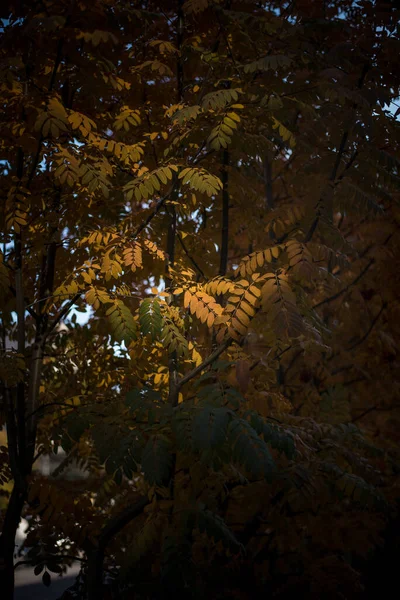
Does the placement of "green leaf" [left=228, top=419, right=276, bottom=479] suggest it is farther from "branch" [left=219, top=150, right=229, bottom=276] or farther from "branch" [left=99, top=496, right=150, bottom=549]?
"branch" [left=219, top=150, right=229, bottom=276]

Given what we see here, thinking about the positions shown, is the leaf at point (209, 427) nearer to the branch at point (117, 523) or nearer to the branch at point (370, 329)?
the branch at point (117, 523)

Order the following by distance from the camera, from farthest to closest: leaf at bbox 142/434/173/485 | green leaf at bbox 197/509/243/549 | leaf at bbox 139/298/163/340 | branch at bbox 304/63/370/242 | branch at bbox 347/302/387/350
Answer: branch at bbox 347/302/387/350 < branch at bbox 304/63/370/242 < leaf at bbox 139/298/163/340 < green leaf at bbox 197/509/243/549 < leaf at bbox 142/434/173/485

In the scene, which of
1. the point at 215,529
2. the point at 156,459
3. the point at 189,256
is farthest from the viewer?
the point at 189,256

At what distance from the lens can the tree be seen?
2887 mm

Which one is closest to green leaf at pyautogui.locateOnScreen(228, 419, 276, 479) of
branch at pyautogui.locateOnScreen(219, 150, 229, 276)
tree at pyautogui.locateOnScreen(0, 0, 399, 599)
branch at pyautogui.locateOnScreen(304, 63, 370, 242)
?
tree at pyautogui.locateOnScreen(0, 0, 399, 599)

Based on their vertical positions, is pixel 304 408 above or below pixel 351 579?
above

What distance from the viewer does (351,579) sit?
145 inches

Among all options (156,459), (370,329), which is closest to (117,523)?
(156,459)

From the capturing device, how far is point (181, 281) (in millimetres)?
3568

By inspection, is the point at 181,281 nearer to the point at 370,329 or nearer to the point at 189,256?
the point at 189,256

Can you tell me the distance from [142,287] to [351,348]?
3085 millimetres

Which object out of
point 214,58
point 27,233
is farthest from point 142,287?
point 214,58

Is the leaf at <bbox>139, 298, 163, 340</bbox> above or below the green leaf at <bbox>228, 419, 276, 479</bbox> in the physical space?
above

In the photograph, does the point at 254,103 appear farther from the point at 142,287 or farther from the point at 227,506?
the point at 227,506
